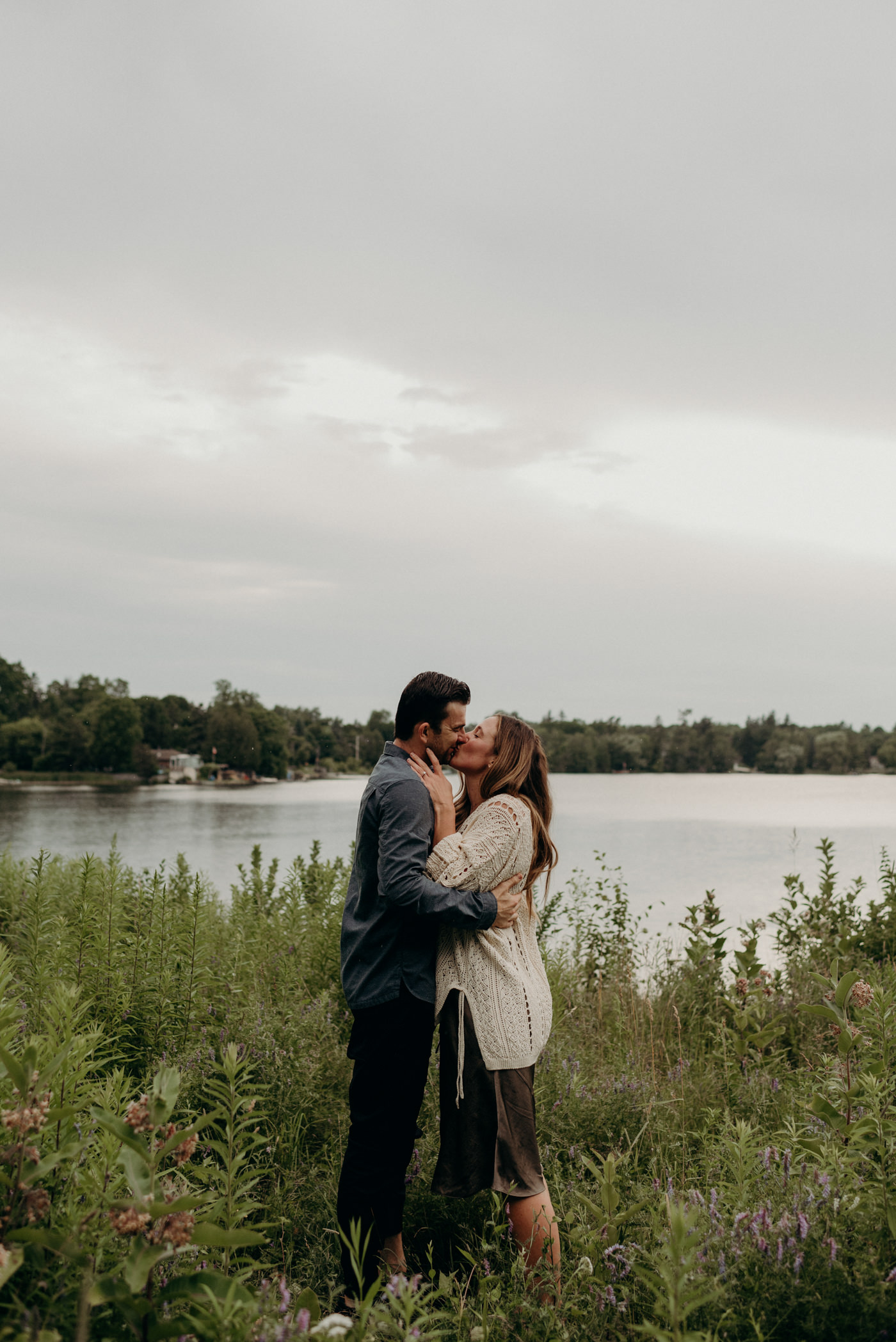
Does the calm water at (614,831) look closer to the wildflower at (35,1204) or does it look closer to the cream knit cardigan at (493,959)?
the cream knit cardigan at (493,959)

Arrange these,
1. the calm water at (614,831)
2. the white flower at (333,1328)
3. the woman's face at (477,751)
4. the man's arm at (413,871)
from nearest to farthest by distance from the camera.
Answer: the white flower at (333,1328) → the man's arm at (413,871) → the woman's face at (477,751) → the calm water at (614,831)

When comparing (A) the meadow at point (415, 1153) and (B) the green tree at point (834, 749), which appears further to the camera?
(B) the green tree at point (834, 749)

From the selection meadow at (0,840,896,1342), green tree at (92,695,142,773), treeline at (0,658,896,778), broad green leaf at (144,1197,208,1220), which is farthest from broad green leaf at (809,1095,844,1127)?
green tree at (92,695,142,773)

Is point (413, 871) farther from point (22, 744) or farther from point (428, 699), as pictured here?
point (22, 744)

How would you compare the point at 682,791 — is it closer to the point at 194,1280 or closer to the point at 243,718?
the point at 243,718

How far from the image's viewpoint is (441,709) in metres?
3.62

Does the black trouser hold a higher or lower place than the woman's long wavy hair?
lower

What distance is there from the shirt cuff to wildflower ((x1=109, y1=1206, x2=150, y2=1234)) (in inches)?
68.7

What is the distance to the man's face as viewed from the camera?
363 cm

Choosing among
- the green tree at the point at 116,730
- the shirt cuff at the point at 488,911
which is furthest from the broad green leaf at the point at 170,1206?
the green tree at the point at 116,730

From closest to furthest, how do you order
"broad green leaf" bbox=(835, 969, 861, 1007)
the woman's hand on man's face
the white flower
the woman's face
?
the white flower < "broad green leaf" bbox=(835, 969, 861, 1007) < the woman's hand on man's face < the woman's face

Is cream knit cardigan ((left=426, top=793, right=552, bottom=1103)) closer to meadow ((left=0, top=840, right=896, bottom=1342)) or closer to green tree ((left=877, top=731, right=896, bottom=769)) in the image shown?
meadow ((left=0, top=840, right=896, bottom=1342))

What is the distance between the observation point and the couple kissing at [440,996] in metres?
3.25

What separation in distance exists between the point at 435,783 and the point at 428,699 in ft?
1.08
